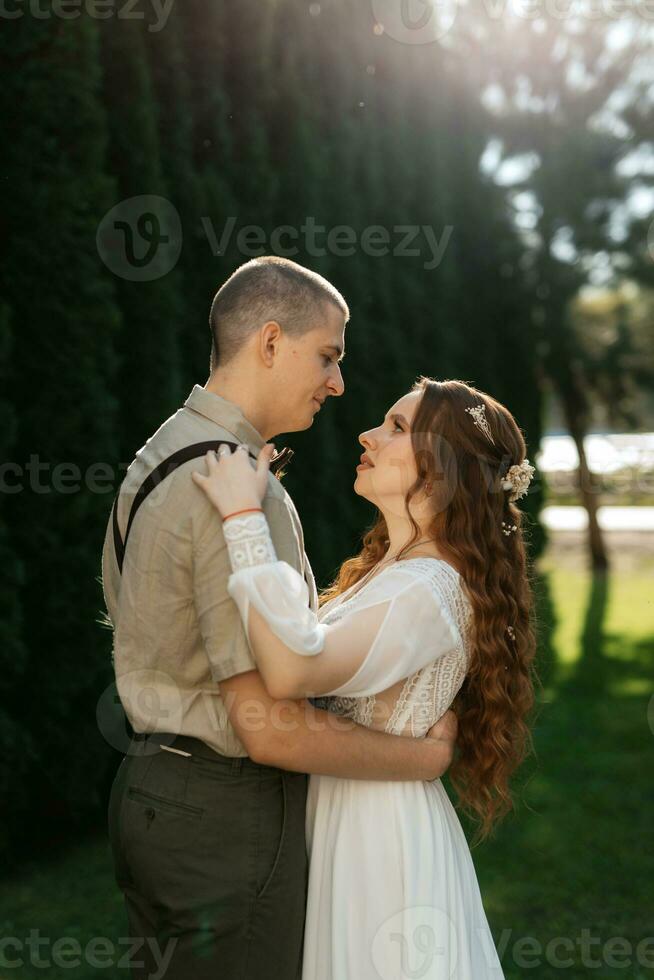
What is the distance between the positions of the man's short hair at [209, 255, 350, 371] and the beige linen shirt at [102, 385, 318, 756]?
0.17m

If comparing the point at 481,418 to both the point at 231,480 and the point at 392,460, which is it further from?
the point at 231,480

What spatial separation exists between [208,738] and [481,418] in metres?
1.06

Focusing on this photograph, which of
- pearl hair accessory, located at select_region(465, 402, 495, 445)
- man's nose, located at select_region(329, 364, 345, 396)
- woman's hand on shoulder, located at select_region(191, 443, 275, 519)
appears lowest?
woman's hand on shoulder, located at select_region(191, 443, 275, 519)

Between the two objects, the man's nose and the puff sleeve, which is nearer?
the puff sleeve

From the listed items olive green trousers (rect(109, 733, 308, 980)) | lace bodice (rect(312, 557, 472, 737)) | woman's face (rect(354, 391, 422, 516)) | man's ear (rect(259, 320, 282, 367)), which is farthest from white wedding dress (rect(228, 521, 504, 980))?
man's ear (rect(259, 320, 282, 367))

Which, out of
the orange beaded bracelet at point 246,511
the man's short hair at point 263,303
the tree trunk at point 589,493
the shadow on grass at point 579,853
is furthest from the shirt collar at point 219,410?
the tree trunk at point 589,493

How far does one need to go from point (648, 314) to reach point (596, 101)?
3374 millimetres

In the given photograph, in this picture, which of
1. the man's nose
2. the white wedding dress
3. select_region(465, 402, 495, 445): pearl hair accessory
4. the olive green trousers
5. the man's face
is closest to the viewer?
the olive green trousers

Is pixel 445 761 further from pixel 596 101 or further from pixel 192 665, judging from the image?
pixel 596 101

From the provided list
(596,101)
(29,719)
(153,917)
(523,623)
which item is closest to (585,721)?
(29,719)

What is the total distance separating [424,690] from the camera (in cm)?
245

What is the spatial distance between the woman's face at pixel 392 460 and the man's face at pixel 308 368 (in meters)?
0.21

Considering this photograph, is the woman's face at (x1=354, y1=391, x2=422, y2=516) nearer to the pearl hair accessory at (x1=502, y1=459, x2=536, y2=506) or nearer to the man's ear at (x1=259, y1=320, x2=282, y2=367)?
the pearl hair accessory at (x1=502, y1=459, x2=536, y2=506)

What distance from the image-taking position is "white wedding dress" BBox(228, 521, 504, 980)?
2271 millimetres
